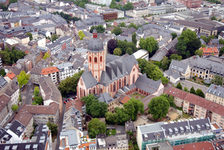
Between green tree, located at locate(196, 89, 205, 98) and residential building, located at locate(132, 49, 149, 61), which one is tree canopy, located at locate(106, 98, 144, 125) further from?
residential building, located at locate(132, 49, 149, 61)

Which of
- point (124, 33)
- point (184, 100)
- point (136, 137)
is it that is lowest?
point (136, 137)

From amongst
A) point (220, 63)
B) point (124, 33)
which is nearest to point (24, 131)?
point (220, 63)

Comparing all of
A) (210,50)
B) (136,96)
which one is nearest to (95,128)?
(136,96)

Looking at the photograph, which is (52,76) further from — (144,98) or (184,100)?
(184,100)

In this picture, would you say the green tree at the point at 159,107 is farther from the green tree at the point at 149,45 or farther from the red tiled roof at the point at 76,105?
the green tree at the point at 149,45

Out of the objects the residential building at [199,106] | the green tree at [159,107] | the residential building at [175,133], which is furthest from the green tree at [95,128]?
the residential building at [199,106]

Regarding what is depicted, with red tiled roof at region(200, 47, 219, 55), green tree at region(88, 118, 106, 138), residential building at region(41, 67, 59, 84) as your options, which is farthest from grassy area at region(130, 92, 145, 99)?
red tiled roof at region(200, 47, 219, 55)

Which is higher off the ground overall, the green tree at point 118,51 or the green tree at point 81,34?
the green tree at point 81,34
